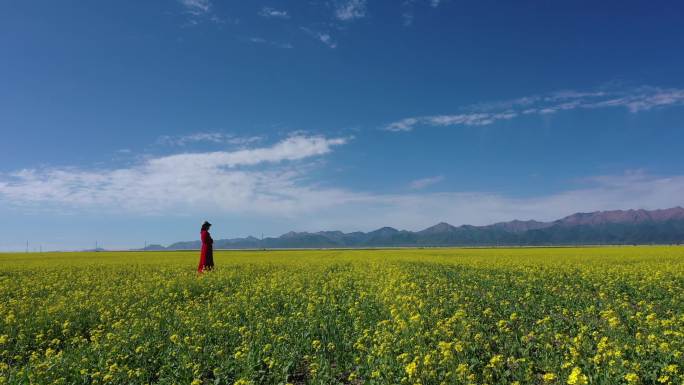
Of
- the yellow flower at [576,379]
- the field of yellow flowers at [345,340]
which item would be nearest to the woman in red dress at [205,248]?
the field of yellow flowers at [345,340]

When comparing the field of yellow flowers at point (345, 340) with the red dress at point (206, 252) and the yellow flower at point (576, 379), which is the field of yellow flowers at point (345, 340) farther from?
the red dress at point (206, 252)

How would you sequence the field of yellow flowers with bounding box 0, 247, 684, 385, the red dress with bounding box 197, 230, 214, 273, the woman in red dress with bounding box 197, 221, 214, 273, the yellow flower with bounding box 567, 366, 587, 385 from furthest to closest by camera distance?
1. the red dress with bounding box 197, 230, 214, 273
2. the woman in red dress with bounding box 197, 221, 214, 273
3. the field of yellow flowers with bounding box 0, 247, 684, 385
4. the yellow flower with bounding box 567, 366, 587, 385

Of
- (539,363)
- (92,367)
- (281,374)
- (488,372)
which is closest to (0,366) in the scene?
(92,367)

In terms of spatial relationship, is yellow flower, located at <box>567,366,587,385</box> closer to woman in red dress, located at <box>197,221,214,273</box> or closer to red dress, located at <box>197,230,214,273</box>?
woman in red dress, located at <box>197,221,214,273</box>

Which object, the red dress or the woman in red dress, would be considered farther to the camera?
the red dress

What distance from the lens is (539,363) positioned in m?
7.40

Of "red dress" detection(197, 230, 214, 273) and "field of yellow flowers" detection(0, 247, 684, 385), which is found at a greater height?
"red dress" detection(197, 230, 214, 273)

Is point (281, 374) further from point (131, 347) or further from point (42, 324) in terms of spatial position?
point (42, 324)

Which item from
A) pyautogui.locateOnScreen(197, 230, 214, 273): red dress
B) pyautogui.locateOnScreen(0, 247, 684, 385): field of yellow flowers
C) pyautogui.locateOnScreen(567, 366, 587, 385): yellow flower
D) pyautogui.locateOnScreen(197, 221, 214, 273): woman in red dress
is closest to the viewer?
pyautogui.locateOnScreen(567, 366, 587, 385): yellow flower

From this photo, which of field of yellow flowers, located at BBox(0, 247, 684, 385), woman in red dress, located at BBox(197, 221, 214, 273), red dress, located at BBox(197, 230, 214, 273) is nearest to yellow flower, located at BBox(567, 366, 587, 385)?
field of yellow flowers, located at BBox(0, 247, 684, 385)

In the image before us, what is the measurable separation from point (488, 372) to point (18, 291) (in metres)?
19.1

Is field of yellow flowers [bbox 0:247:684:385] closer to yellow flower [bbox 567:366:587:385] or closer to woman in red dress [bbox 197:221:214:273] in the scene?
yellow flower [bbox 567:366:587:385]

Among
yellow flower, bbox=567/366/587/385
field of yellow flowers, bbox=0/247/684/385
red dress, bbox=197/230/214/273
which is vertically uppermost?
red dress, bbox=197/230/214/273

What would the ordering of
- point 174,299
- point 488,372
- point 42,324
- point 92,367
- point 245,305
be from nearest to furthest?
point 488,372, point 92,367, point 42,324, point 245,305, point 174,299
